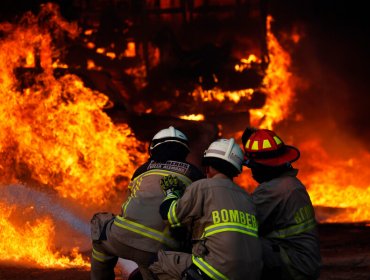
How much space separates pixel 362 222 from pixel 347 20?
10076 mm

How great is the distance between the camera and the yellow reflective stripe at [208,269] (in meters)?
4.22

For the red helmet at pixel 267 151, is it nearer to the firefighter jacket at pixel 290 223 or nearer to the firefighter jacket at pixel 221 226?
the firefighter jacket at pixel 290 223

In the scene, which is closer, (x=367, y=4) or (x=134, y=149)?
(x=134, y=149)

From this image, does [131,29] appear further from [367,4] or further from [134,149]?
[367,4]

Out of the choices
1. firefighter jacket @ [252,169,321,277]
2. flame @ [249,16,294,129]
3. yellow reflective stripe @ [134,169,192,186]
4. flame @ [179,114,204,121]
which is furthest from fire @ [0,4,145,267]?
firefighter jacket @ [252,169,321,277]

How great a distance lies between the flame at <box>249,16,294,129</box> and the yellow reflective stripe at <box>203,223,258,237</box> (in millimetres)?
14763

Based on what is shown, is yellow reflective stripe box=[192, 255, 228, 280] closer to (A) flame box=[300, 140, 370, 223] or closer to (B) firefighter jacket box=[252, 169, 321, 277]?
(B) firefighter jacket box=[252, 169, 321, 277]

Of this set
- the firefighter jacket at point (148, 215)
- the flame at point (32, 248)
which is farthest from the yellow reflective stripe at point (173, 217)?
the flame at point (32, 248)

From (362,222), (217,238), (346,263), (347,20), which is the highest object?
(217,238)

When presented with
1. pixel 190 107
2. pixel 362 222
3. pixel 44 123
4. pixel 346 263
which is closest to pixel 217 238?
pixel 346 263

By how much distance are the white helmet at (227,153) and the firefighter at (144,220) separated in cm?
53

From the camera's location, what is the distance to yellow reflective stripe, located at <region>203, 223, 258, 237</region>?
Answer: 424 cm

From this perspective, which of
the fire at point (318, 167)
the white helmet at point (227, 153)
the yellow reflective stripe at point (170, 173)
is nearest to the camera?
the white helmet at point (227, 153)

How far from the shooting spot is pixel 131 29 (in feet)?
60.5
